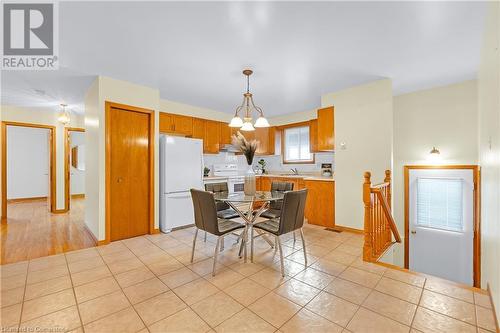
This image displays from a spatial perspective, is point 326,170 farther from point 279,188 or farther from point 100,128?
point 100,128

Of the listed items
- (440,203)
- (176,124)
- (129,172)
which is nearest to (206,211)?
(129,172)

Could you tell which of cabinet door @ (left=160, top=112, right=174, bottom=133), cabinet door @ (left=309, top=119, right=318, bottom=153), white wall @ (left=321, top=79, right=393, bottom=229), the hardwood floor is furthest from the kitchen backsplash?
the hardwood floor

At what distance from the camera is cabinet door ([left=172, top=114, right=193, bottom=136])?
4449mm

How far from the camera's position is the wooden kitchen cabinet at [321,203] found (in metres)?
4.02

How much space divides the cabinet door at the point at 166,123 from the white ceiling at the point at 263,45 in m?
0.75

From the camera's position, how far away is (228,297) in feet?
6.31

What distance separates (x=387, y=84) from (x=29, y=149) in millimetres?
9784

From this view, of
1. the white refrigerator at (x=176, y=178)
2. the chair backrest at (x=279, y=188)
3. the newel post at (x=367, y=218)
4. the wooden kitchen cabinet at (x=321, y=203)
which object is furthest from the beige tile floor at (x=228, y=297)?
the wooden kitchen cabinet at (x=321, y=203)

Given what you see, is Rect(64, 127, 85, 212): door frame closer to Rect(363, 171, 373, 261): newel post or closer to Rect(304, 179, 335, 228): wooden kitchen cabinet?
Rect(304, 179, 335, 228): wooden kitchen cabinet

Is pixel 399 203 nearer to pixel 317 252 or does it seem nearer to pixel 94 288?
pixel 317 252

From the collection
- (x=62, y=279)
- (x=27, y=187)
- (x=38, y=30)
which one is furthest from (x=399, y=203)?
(x=27, y=187)

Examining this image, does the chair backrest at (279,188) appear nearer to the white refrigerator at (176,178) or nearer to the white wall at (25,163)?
the white refrigerator at (176,178)

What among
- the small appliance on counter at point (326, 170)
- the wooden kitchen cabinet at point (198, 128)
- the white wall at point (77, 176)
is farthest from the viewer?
the white wall at point (77, 176)

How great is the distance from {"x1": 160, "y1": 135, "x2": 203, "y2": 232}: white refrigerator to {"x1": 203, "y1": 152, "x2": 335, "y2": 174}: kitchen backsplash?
129cm
